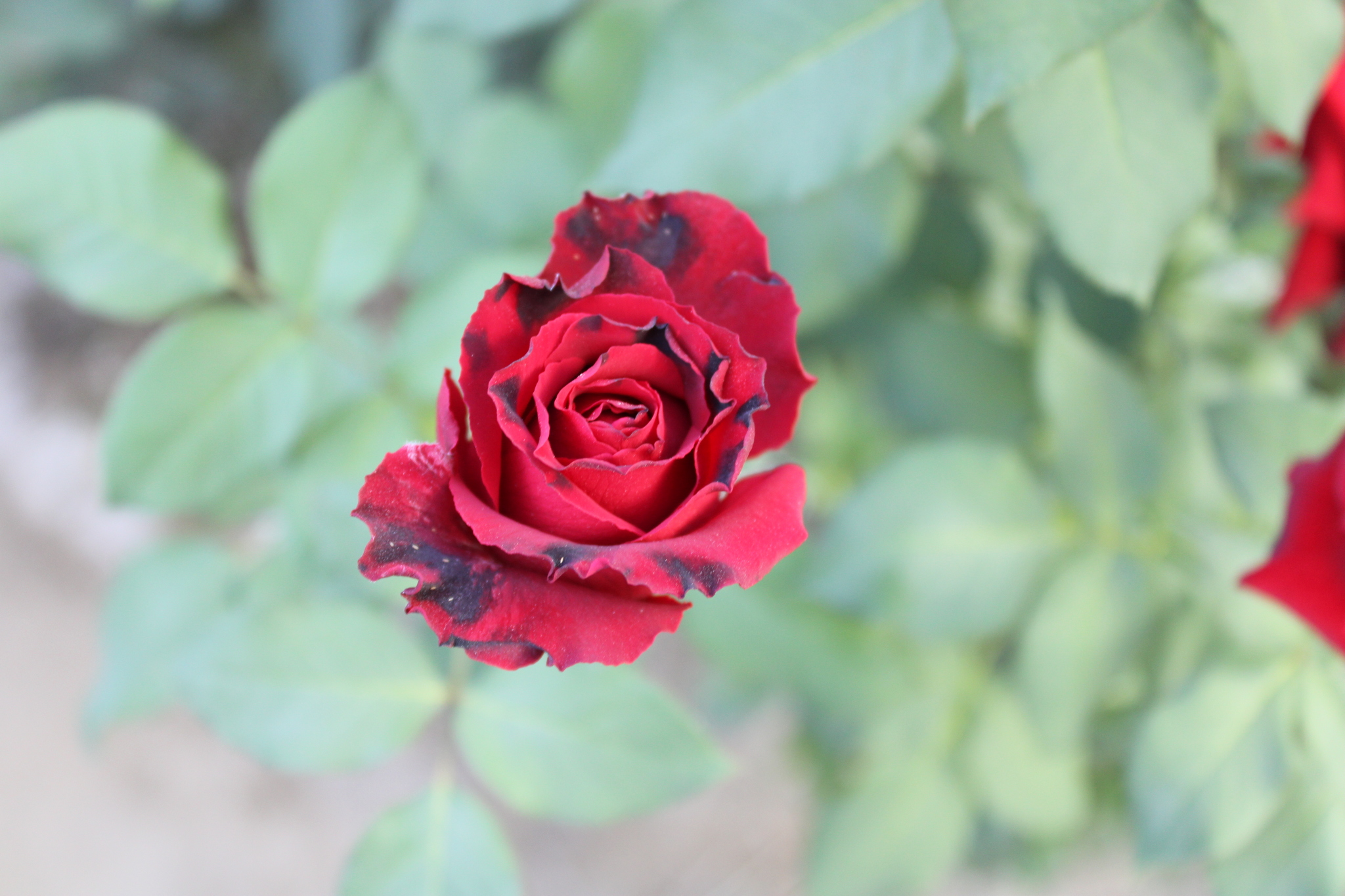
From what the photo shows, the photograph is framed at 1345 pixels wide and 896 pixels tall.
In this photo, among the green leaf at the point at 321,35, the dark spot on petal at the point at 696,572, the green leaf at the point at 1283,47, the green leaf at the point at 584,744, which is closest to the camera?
the dark spot on petal at the point at 696,572

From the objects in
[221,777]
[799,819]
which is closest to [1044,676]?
[799,819]

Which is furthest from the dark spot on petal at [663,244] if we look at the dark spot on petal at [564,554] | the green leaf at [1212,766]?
the green leaf at [1212,766]

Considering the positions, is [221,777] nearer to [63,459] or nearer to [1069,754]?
[63,459]

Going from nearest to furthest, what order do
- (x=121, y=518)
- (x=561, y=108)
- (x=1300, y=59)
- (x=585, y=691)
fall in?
(x=1300, y=59)
(x=585, y=691)
(x=561, y=108)
(x=121, y=518)

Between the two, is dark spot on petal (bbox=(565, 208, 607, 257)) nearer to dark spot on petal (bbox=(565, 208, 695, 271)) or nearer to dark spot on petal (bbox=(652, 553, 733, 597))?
dark spot on petal (bbox=(565, 208, 695, 271))

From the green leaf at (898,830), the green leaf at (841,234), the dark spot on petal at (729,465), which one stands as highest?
the dark spot on petal at (729,465)

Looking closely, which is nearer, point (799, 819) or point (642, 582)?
point (642, 582)

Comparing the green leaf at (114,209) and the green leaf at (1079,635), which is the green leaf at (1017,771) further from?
the green leaf at (114,209)

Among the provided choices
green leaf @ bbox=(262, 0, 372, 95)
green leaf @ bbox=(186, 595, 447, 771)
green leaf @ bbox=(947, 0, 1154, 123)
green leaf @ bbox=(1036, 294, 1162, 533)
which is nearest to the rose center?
green leaf @ bbox=(947, 0, 1154, 123)
